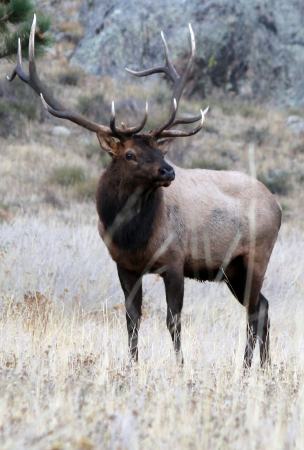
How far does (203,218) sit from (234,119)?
17.3 metres

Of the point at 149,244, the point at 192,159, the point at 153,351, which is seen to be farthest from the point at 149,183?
the point at 192,159

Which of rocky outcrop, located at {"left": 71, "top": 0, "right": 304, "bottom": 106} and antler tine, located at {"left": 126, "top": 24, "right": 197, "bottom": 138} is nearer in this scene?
antler tine, located at {"left": 126, "top": 24, "right": 197, "bottom": 138}

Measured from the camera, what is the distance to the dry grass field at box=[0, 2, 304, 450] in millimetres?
2453

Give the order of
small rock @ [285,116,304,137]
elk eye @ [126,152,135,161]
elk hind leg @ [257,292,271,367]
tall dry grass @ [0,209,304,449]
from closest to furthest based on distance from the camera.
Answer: tall dry grass @ [0,209,304,449] → elk eye @ [126,152,135,161] → elk hind leg @ [257,292,271,367] → small rock @ [285,116,304,137]

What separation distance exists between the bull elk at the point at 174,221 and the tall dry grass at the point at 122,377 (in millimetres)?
377

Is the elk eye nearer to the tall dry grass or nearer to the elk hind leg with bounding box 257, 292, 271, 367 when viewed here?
the tall dry grass

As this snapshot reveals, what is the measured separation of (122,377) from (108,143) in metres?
2.01

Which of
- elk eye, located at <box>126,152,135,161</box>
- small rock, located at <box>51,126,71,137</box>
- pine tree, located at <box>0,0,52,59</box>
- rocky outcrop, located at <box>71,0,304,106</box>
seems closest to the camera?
elk eye, located at <box>126,152,135,161</box>

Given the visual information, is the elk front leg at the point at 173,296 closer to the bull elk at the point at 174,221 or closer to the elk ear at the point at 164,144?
the bull elk at the point at 174,221

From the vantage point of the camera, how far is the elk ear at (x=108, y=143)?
468 centimetres

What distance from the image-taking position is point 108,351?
422 cm

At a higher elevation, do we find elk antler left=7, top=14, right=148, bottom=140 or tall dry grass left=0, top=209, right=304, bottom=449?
elk antler left=7, top=14, right=148, bottom=140

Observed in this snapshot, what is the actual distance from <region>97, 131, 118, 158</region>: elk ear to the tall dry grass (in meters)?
1.46

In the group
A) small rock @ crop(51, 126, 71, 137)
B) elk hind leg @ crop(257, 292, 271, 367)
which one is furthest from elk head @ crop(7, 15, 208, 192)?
small rock @ crop(51, 126, 71, 137)
